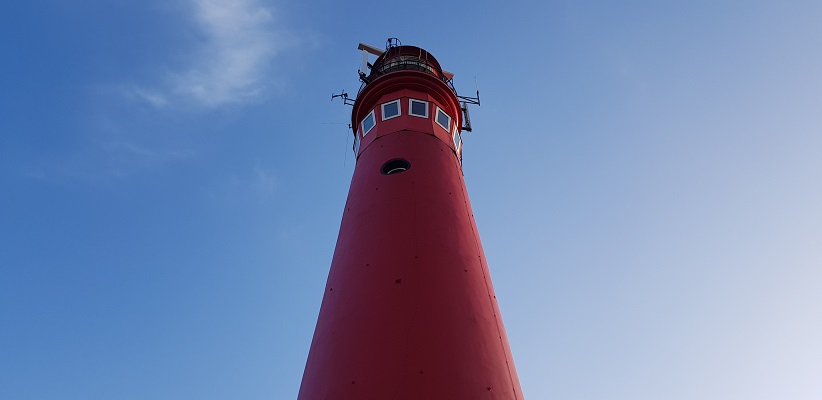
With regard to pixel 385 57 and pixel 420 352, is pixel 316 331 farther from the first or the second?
pixel 385 57

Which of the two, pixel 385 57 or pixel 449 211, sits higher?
pixel 385 57

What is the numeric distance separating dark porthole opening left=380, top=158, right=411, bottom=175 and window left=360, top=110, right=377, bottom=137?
238 cm

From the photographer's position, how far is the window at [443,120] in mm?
15930

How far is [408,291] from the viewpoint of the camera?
32.7 feet

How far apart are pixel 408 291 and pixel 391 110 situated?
694 cm

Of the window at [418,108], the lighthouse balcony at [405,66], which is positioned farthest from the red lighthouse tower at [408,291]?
the lighthouse balcony at [405,66]

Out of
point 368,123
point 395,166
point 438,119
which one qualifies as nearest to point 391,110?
point 368,123

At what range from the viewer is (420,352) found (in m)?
8.91

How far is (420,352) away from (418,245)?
2.47 m

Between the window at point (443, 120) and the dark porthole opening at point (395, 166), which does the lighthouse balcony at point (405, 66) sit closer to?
the window at point (443, 120)

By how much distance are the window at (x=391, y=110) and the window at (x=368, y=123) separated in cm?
34

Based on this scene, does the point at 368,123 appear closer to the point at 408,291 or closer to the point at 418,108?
the point at 418,108

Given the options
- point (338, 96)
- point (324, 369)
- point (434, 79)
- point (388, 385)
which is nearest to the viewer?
point (388, 385)

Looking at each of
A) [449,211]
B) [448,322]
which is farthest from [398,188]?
[448,322]
